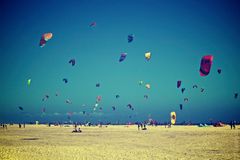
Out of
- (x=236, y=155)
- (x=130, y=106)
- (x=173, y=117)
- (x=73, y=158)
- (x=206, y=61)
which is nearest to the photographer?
(x=73, y=158)

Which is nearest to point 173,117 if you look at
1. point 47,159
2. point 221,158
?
point 221,158

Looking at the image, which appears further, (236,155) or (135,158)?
(236,155)

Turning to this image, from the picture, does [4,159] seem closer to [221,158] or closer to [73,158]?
[73,158]

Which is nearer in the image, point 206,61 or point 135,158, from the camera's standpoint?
point 135,158

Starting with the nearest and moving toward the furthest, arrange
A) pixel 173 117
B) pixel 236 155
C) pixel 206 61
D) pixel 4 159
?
1. pixel 4 159
2. pixel 236 155
3. pixel 206 61
4. pixel 173 117

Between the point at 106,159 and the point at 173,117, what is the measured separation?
3378cm

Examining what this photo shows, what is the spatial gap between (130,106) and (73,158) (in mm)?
50124

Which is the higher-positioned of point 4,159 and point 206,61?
point 206,61

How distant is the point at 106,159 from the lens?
19219 mm

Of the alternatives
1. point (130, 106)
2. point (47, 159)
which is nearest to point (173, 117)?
point (130, 106)

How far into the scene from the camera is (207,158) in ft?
65.4

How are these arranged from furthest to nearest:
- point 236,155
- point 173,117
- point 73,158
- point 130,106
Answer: point 130,106 < point 173,117 < point 236,155 < point 73,158

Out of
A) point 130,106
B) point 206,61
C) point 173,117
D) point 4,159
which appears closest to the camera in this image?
point 4,159

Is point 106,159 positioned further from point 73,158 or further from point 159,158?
point 159,158
